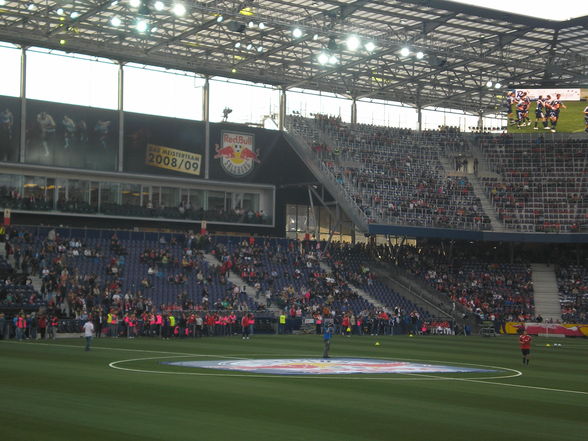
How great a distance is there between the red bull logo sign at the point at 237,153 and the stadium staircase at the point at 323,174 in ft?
11.2

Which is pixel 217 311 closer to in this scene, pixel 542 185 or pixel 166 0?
pixel 166 0

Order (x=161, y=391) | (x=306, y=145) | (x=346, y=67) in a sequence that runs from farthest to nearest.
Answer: (x=306, y=145) → (x=346, y=67) → (x=161, y=391)

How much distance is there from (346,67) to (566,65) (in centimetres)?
1654

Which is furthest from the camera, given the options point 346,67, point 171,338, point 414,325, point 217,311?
point 346,67

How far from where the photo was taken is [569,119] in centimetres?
7531


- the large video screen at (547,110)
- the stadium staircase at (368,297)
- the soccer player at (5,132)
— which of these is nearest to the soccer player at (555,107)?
the large video screen at (547,110)

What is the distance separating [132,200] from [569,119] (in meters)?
36.6

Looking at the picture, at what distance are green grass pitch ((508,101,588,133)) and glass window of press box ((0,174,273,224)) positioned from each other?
22154mm

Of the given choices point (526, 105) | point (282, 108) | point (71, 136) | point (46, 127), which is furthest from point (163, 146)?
point (526, 105)

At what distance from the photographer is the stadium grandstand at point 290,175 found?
53.5 m

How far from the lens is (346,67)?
66.4 m

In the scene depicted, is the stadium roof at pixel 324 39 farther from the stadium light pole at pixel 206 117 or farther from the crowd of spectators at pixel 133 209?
the crowd of spectators at pixel 133 209

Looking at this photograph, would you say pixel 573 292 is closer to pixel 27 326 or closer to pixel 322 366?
Answer: pixel 27 326

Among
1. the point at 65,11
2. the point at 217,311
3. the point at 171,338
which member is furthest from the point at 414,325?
the point at 65,11
